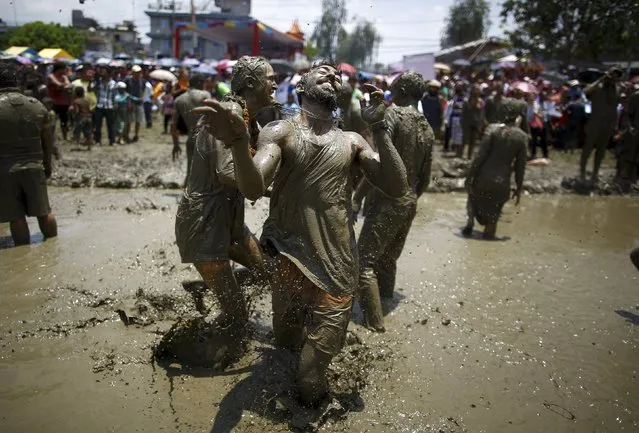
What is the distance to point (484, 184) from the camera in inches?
268

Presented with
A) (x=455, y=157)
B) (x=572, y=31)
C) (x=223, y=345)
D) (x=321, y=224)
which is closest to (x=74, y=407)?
(x=223, y=345)

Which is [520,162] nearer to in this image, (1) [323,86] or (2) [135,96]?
(1) [323,86]

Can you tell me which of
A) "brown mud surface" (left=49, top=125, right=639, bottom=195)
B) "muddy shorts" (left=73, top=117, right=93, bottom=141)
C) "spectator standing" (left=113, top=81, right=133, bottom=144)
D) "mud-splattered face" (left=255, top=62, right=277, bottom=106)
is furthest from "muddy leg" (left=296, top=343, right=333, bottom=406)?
"spectator standing" (left=113, top=81, right=133, bottom=144)

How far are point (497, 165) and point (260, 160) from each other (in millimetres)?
5083

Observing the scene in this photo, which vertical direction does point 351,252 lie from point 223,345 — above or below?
above

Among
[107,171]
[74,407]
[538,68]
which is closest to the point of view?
[74,407]

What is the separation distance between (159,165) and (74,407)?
26.3 feet

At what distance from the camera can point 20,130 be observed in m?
5.39

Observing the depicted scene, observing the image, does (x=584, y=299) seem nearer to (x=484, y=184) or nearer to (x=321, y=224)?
(x=484, y=184)

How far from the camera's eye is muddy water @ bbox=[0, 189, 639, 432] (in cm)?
301

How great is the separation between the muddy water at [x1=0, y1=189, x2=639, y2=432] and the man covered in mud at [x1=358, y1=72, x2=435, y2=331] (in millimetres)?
384

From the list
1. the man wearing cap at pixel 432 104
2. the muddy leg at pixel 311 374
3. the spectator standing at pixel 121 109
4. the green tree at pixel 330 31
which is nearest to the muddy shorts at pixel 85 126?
the spectator standing at pixel 121 109

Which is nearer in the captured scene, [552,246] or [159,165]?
[552,246]

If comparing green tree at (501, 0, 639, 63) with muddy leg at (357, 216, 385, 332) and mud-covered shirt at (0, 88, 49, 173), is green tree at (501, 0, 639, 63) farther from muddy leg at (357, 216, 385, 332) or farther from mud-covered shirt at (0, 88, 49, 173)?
mud-covered shirt at (0, 88, 49, 173)
